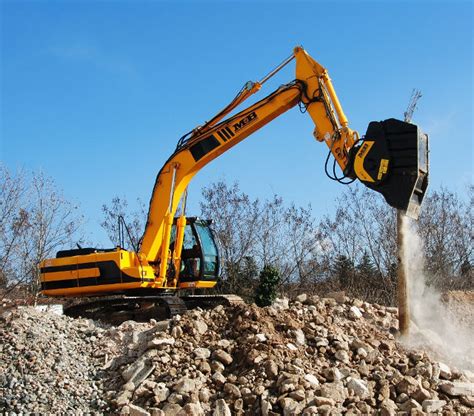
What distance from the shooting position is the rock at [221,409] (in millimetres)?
6113

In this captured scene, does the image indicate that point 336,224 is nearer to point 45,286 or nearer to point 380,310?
point 380,310

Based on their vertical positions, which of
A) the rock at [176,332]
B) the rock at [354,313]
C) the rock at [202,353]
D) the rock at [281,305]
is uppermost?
the rock at [281,305]

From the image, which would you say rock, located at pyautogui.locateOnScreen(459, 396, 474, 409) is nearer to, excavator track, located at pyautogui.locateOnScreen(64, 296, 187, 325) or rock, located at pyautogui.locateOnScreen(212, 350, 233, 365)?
rock, located at pyautogui.locateOnScreen(212, 350, 233, 365)

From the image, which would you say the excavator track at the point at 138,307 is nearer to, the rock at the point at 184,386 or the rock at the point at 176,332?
the rock at the point at 176,332

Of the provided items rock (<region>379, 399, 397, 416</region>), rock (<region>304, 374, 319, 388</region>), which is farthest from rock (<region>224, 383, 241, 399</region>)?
rock (<region>379, 399, 397, 416</region>)

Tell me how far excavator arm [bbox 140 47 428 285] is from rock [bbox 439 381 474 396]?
2312mm

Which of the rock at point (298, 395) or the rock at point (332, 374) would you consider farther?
the rock at point (332, 374)

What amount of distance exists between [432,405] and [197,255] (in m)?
5.55

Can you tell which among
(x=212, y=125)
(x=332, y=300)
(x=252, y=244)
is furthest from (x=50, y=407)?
(x=252, y=244)

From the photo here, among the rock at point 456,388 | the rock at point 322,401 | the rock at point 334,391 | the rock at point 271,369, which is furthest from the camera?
the rock at point 456,388

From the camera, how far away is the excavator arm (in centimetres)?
803

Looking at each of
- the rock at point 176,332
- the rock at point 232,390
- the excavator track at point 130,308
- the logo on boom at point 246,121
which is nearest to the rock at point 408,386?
the rock at point 232,390

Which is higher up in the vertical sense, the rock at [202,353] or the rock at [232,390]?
the rock at [202,353]

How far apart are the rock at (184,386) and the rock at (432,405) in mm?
2568
